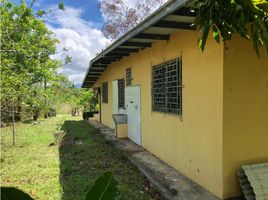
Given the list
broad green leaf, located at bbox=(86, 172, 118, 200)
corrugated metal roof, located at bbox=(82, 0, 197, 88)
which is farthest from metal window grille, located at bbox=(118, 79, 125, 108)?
broad green leaf, located at bbox=(86, 172, 118, 200)

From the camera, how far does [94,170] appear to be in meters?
6.38

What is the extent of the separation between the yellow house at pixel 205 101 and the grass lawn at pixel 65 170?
3.66 ft

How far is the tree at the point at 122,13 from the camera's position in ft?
67.2

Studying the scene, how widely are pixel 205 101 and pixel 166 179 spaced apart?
5.92 ft

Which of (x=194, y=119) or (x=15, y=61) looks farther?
(x=15, y=61)

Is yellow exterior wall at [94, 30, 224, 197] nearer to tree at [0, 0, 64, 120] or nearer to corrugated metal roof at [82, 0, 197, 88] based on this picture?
corrugated metal roof at [82, 0, 197, 88]

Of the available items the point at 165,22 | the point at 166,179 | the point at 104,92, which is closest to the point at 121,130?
the point at 166,179

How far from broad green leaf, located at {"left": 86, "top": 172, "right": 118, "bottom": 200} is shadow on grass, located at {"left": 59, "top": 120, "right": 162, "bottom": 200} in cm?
287

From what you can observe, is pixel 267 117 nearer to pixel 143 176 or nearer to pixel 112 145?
pixel 143 176

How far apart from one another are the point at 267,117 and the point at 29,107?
8062mm

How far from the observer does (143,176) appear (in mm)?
5844

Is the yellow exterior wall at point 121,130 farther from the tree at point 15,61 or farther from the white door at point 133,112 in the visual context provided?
the tree at point 15,61

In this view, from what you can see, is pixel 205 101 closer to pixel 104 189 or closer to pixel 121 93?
pixel 104 189

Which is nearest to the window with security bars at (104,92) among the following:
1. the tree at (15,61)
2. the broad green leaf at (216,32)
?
the tree at (15,61)
